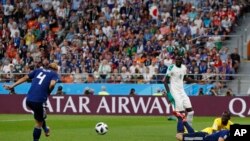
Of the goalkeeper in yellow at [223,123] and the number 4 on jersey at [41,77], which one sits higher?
the number 4 on jersey at [41,77]

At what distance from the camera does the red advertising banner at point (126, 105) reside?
104ft

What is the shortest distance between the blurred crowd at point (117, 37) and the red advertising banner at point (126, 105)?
1.90 meters

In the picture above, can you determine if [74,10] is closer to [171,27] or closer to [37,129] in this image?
[171,27]

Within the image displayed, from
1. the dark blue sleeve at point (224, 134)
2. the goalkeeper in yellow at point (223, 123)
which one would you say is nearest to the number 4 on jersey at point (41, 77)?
the goalkeeper in yellow at point (223, 123)

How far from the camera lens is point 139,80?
114 feet

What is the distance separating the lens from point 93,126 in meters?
26.2

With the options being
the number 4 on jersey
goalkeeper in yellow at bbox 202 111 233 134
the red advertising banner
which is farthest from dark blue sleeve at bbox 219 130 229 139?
the red advertising banner

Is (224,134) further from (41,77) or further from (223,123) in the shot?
(41,77)

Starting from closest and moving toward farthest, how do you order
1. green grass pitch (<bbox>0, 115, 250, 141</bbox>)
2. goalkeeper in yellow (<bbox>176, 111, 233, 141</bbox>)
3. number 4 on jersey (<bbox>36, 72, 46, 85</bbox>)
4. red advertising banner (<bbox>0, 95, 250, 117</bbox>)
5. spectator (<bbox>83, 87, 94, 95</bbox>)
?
1. goalkeeper in yellow (<bbox>176, 111, 233, 141</bbox>)
2. number 4 on jersey (<bbox>36, 72, 46, 85</bbox>)
3. green grass pitch (<bbox>0, 115, 250, 141</bbox>)
4. red advertising banner (<bbox>0, 95, 250, 117</bbox>)
5. spectator (<bbox>83, 87, 94, 95</bbox>)

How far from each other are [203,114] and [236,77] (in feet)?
10.2

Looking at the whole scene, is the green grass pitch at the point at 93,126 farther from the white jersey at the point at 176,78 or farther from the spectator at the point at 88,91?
the spectator at the point at 88,91

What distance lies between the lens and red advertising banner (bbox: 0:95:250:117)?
3177 cm

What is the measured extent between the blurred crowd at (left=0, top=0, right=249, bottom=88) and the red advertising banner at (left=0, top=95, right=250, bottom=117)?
190 cm

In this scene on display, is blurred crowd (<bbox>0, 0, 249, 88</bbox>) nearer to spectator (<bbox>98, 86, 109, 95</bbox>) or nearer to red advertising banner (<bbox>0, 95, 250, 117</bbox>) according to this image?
spectator (<bbox>98, 86, 109, 95</bbox>)
